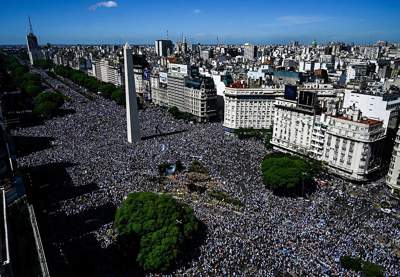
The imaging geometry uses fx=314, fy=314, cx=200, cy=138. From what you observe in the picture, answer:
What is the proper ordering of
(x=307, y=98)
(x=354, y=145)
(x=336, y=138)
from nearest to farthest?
(x=354, y=145)
(x=336, y=138)
(x=307, y=98)

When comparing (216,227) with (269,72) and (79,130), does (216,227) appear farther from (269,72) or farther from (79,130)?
(269,72)

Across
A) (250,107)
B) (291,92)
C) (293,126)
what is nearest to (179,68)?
(250,107)

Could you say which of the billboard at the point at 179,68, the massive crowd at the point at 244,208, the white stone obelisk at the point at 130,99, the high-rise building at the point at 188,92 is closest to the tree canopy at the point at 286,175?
the massive crowd at the point at 244,208

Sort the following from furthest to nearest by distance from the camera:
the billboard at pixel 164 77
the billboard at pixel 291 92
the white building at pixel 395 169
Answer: the billboard at pixel 164 77
the billboard at pixel 291 92
the white building at pixel 395 169

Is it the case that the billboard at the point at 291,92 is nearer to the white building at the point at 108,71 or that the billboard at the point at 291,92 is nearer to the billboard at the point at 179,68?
the billboard at the point at 179,68

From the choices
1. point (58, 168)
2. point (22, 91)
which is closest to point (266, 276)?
point (58, 168)

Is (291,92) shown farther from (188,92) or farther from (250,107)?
(188,92)
